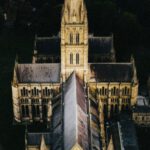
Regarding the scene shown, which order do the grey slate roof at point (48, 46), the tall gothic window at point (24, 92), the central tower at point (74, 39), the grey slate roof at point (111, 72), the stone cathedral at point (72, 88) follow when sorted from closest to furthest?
1. the stone cathedral at point (72, 88)
2. the central tower at point (74, 39)
3. the grey slate roof at point (111, 72)
4. the tall gothic window at point (24, 92)
5. the grey slate roof at point (48, 46)

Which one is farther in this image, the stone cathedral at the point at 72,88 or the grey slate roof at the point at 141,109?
the grey slate roof at the point at 141,109

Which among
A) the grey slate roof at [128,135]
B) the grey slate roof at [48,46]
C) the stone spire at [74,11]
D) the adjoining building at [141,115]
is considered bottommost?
the grey slate roof at [128,135]

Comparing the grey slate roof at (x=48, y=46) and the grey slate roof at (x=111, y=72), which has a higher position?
the grey slate roof at (x=48, y=46)

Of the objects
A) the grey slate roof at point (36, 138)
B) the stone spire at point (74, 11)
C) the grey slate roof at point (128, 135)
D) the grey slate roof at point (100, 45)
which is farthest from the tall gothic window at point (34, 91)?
the grey slate roof at point (128, 135)

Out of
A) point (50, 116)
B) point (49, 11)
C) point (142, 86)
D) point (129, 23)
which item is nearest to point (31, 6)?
point (49, 11)

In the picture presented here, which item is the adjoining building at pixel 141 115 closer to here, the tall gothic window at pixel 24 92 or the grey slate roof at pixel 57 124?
the grey slate roof at pixel 57 124
